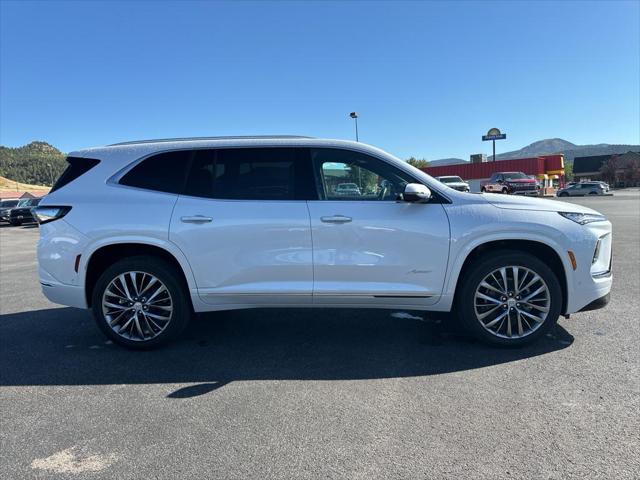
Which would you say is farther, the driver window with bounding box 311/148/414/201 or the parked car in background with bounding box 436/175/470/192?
the parked car in background with bounding box 436/175/470/192

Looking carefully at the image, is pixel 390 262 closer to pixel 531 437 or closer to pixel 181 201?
pixel 531 437

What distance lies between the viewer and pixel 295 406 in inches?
121

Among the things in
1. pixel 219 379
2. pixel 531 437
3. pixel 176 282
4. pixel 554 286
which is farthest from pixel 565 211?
pixel 176 282

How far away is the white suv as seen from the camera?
3842 millimetres

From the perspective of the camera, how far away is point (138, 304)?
4.11 meters

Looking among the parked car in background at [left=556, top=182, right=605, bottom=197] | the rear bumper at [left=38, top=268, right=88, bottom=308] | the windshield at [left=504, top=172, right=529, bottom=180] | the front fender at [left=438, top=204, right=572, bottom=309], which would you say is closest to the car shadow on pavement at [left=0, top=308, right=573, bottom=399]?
the rear bumper at [left=38, top=268, right=88, bottom=308]

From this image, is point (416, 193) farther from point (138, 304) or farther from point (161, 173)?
point (138, 304)

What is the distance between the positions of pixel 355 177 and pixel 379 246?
2.33ft

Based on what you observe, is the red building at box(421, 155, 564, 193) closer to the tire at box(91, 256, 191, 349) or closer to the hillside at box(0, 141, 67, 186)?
the tire at box(91, 256, 191, 349)

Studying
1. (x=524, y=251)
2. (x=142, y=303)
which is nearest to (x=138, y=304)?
(x=142, y=303)

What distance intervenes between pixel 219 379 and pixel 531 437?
7.66 feet

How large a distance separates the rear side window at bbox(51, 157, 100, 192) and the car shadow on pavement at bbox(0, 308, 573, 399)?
167cm

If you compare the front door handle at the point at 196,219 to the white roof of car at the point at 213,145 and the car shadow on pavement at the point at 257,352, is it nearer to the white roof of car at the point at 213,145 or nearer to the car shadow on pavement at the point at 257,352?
the white roof of car at the point at 213,145

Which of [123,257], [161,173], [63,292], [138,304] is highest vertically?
[161,173]
